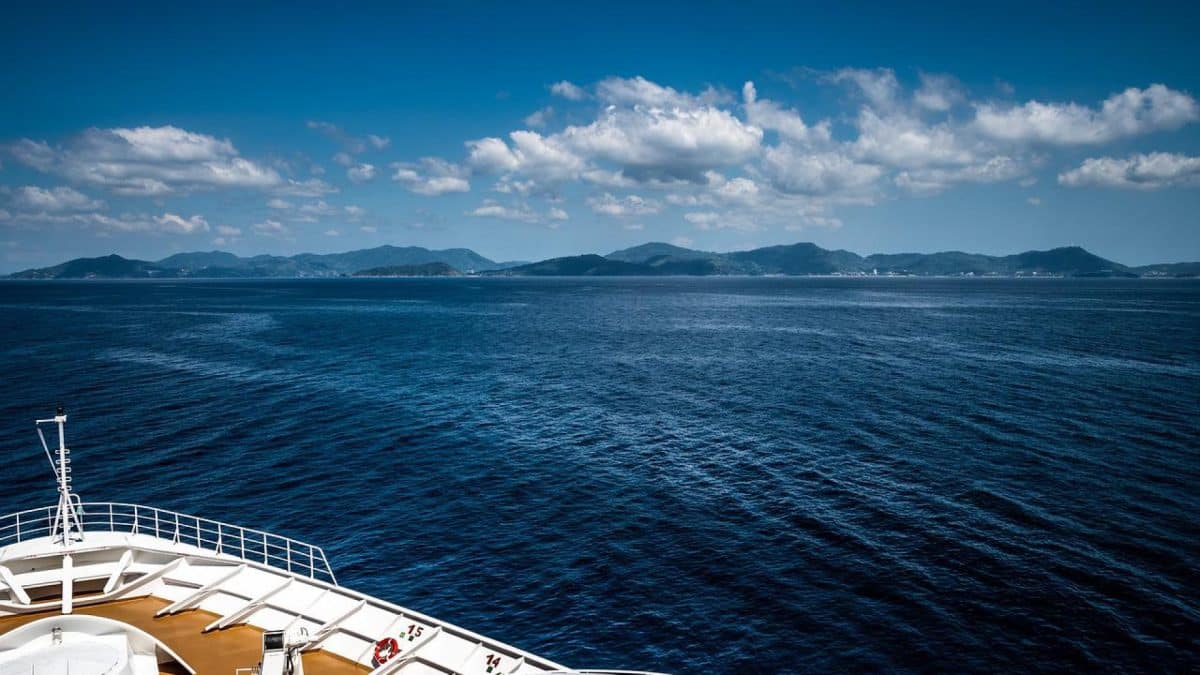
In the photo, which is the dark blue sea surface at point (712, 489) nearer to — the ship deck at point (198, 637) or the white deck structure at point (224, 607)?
the white deck structure at point (224, 607)

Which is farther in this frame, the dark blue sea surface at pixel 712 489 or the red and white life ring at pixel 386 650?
the dark blue sea surface at pixel 712 489

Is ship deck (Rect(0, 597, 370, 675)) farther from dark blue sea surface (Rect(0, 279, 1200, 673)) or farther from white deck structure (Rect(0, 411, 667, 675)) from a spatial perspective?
dark blue sea surface (Rect(0, 279, 1200, 673))

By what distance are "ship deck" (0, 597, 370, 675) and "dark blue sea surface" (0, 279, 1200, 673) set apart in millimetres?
14364

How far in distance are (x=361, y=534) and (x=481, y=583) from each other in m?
12.5

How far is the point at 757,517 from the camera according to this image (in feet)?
173

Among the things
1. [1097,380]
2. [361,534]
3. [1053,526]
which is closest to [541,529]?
[361,534]

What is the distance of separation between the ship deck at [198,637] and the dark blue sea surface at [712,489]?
47.1 ft

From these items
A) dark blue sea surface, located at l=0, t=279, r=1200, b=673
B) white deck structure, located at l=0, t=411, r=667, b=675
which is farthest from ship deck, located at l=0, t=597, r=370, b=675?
dark blue sea surface, located at l=0, t=279, r=1200, b=673

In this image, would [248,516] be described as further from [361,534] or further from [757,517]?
[757,517]

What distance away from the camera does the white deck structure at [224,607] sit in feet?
79.7

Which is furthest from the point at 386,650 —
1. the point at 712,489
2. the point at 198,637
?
the point at 712,489

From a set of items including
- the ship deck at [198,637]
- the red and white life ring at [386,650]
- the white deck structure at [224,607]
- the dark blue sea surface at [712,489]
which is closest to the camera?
the white deck structure at [224,607]

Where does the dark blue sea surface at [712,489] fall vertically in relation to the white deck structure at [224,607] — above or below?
below

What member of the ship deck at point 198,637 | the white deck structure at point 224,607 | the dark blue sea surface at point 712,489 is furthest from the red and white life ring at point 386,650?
the dark blue sea surface at point 712,489
